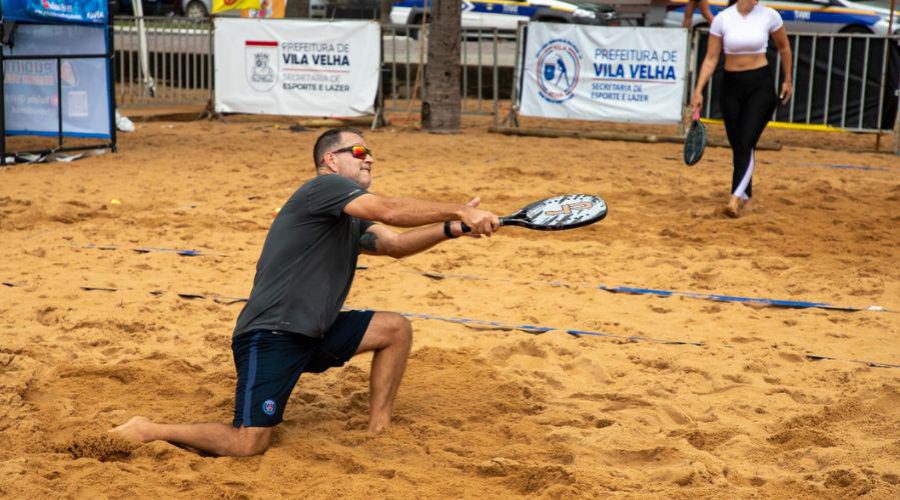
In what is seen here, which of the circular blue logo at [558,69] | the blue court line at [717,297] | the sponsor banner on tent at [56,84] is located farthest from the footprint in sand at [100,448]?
the circular blue logo at [558,69]

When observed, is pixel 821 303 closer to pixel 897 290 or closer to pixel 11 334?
pixel 897 290

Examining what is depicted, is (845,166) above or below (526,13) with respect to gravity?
below

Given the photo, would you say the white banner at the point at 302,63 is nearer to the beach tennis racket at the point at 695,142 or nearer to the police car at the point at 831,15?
the beach tennis racket at the point at 695,142

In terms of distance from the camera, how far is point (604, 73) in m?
14.3

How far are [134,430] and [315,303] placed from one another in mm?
862

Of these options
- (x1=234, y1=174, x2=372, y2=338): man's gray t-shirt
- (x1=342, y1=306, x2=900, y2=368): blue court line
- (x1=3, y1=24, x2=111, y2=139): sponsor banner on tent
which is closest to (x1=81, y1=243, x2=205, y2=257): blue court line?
(x1=342, y1=306, x2=900, y2=368): blue court line

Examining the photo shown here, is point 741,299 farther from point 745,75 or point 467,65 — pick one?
point 467,65

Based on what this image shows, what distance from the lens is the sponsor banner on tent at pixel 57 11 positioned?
37.1ft

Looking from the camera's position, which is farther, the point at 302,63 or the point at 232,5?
the point at 232,5

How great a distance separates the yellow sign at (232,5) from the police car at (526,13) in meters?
5.07

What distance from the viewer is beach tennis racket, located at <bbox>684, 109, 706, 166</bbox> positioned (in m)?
8.96

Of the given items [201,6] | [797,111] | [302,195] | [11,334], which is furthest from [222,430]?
[201,6]

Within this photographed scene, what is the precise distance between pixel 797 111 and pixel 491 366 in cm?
975

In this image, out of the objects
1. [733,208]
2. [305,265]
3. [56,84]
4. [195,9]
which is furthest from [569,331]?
[195,9]
